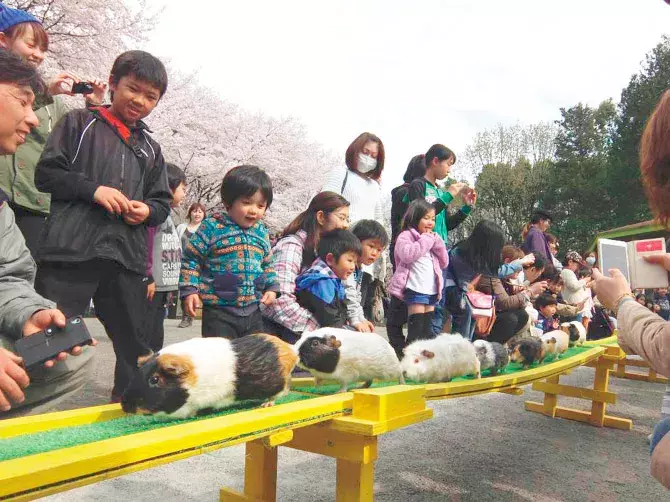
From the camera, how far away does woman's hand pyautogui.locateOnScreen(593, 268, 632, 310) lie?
6.18 ft

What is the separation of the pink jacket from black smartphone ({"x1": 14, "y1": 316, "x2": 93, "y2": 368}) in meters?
3.19

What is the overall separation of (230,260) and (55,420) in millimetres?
1303

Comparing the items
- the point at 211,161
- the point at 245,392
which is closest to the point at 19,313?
the point at 245,392

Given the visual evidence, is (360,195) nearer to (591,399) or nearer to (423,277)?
(423,277)

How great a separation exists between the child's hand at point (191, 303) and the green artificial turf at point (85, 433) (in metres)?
0.93

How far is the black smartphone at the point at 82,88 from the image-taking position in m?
2.90

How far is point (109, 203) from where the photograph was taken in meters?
2.43

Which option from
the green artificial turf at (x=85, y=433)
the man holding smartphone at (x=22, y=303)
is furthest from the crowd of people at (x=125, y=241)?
the green artificial turf at (x=85, y=433)

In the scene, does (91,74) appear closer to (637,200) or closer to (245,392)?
(245,392)

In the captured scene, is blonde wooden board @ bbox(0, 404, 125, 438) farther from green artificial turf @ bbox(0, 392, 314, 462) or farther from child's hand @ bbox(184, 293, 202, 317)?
child's hand @ bbox(184, 293, 202, 317)

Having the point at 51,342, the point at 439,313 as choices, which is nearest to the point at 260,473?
the point at 51,342

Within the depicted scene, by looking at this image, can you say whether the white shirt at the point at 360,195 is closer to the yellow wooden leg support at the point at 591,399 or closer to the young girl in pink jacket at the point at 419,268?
the young girl in pink jacket at the point at 419,268

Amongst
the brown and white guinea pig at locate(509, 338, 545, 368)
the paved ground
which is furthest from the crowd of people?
the brown and white guinea pig at locate(509, 338, 545, 368)

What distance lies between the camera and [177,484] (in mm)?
2670
